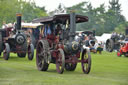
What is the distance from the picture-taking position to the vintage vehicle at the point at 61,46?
39.8ft

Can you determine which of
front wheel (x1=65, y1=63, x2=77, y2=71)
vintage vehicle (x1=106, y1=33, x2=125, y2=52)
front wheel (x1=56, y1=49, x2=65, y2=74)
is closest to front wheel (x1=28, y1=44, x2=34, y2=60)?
front wheel (x1=65, y1=63, x2=77, y2=71)

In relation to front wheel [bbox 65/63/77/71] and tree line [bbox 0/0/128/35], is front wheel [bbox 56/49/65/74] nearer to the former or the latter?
front wheel [bbox 65/63/77/71]

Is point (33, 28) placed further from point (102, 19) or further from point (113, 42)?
point (102, 19)

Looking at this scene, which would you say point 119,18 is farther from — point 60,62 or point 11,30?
point 60,62

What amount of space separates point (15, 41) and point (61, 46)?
7.02 meters

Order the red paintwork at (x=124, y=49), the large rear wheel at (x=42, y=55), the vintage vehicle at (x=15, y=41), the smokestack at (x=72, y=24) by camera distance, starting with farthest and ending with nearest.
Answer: the red paintwork at (x=124, y=49)
the vintage vehicle at (x=15, y=41)
the large rear wheel at (x=42, y=55)
the smokestack at (x=72, y=24)

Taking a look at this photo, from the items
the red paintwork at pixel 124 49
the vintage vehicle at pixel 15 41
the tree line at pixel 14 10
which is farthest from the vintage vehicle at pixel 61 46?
the tree line at pixel 14 10

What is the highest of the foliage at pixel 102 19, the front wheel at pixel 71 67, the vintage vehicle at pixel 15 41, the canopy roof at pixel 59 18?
the foliage at pixel 102 19

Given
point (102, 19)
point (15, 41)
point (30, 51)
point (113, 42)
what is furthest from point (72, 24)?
point (102, 19)

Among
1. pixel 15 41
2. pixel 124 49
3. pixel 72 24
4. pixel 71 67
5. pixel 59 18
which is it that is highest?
pixel 59 18

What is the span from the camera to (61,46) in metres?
12.6

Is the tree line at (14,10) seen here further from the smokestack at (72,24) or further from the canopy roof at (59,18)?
the smokestack at (72,24)

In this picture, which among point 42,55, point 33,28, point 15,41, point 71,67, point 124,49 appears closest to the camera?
point 42,55

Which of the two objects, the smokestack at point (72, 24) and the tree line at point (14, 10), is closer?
the smokestack at point (72, 24)
